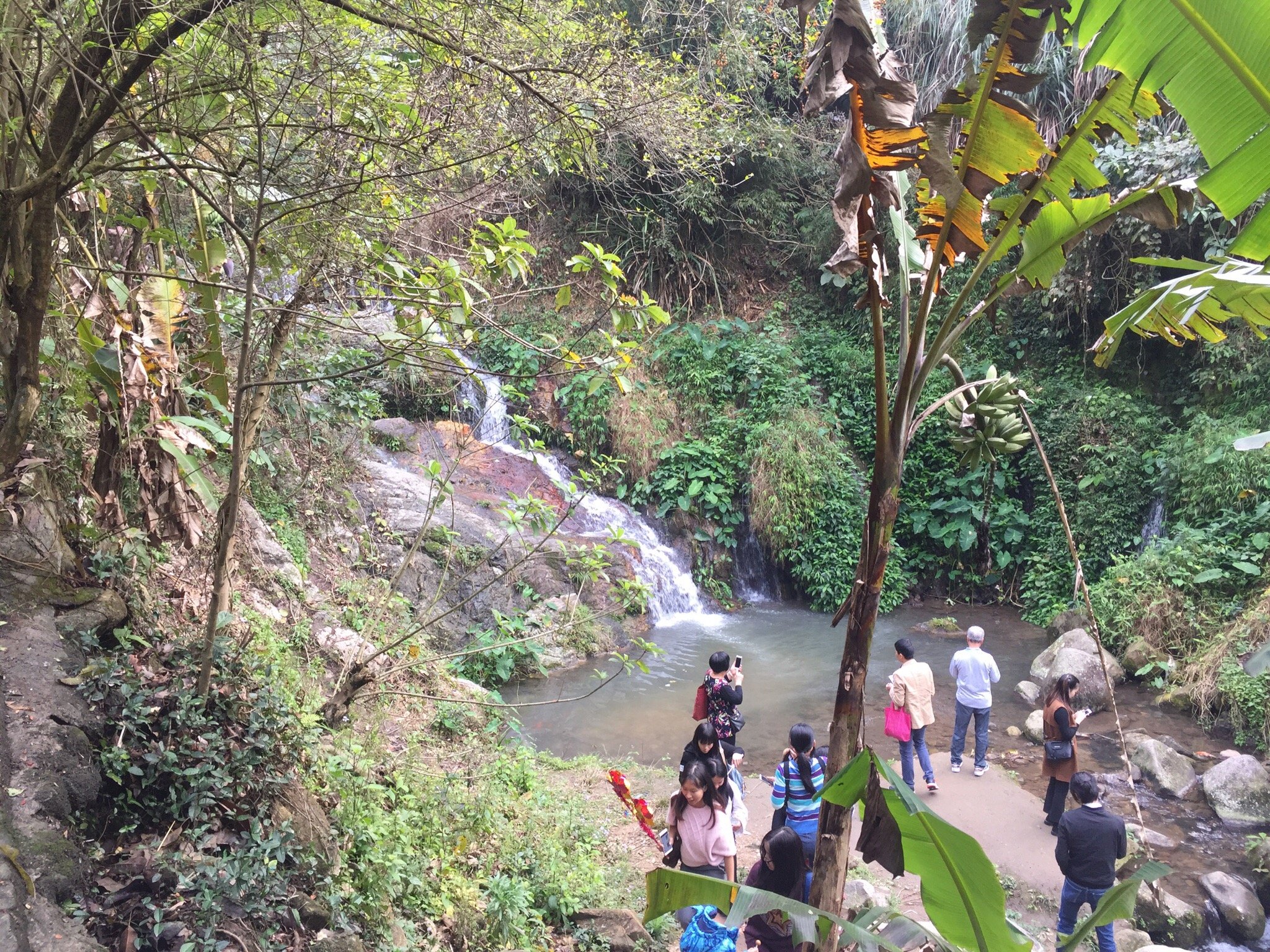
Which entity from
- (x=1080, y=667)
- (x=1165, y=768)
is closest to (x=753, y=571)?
(x=1080, y=667)

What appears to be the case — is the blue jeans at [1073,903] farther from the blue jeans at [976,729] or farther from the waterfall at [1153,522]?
the waterfall at [1153,522]

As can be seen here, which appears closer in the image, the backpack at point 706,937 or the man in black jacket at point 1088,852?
the backpack at point 706,937

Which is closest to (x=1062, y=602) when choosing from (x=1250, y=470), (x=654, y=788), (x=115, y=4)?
(x=1250, y=470)

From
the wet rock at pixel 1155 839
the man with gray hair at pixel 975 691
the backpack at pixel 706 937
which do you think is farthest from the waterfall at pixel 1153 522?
the backpack at pixel 706 937

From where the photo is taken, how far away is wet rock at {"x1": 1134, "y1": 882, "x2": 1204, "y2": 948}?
5.30 m

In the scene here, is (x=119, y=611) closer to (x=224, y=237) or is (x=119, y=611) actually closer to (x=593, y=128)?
(x=224, y=237)

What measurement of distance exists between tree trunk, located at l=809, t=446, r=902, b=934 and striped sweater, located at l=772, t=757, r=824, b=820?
191 cm

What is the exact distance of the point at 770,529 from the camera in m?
13.4

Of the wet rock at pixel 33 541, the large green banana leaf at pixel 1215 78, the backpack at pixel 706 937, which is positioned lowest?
the backpack at pixel 706 937

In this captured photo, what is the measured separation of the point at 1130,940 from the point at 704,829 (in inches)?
119

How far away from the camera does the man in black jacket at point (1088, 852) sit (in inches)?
181

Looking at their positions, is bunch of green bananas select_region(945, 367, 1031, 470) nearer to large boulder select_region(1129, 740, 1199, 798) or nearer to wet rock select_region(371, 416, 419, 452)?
large boulder select_region(1129, 740, 1199, 798)

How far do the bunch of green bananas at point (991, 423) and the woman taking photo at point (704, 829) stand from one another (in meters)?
2.21

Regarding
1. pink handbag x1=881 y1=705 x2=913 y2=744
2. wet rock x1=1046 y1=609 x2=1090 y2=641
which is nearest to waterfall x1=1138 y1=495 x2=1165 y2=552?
wet rock x1=1046 y1=609 x2=1090 y2=641
